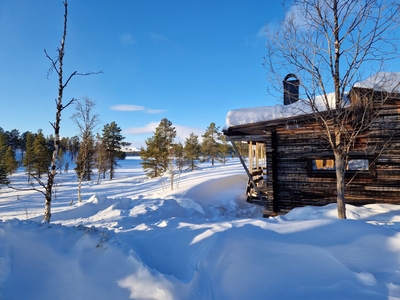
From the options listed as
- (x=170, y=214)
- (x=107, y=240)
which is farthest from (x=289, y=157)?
(x=107, y=240)

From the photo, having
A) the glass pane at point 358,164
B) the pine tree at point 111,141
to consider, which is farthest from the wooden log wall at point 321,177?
the pine tree at point 111,141

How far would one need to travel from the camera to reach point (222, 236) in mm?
3053

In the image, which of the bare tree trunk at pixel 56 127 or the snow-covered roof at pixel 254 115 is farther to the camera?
the snow-covered roof at pixel 254 115

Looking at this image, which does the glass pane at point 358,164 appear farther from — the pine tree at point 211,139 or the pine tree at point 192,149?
the pine tree at point 211,139

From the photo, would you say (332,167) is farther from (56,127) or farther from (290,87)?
(56,127)

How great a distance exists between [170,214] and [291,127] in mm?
5444

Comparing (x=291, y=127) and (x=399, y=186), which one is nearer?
(x=399, y=186)

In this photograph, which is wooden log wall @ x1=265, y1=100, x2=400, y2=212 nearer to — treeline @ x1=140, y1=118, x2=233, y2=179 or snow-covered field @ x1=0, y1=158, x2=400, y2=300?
snow-covered field @ x1=0, y1=158, x2=400, y2=300

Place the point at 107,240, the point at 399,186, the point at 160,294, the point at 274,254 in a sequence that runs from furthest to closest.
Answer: the point at 399,186 < the point at 107,240 < the point at 274,254 < the point at 160,294

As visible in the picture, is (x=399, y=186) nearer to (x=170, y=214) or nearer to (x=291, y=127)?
(x=291, y=127)

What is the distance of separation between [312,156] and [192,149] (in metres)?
27.4

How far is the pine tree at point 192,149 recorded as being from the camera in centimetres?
3381

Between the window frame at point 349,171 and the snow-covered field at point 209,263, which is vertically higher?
the window frame at point 349,171

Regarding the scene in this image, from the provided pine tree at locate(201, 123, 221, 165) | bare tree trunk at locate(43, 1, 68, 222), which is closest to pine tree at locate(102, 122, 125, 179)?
pine tree at locate(201, 123, 221, 165)
